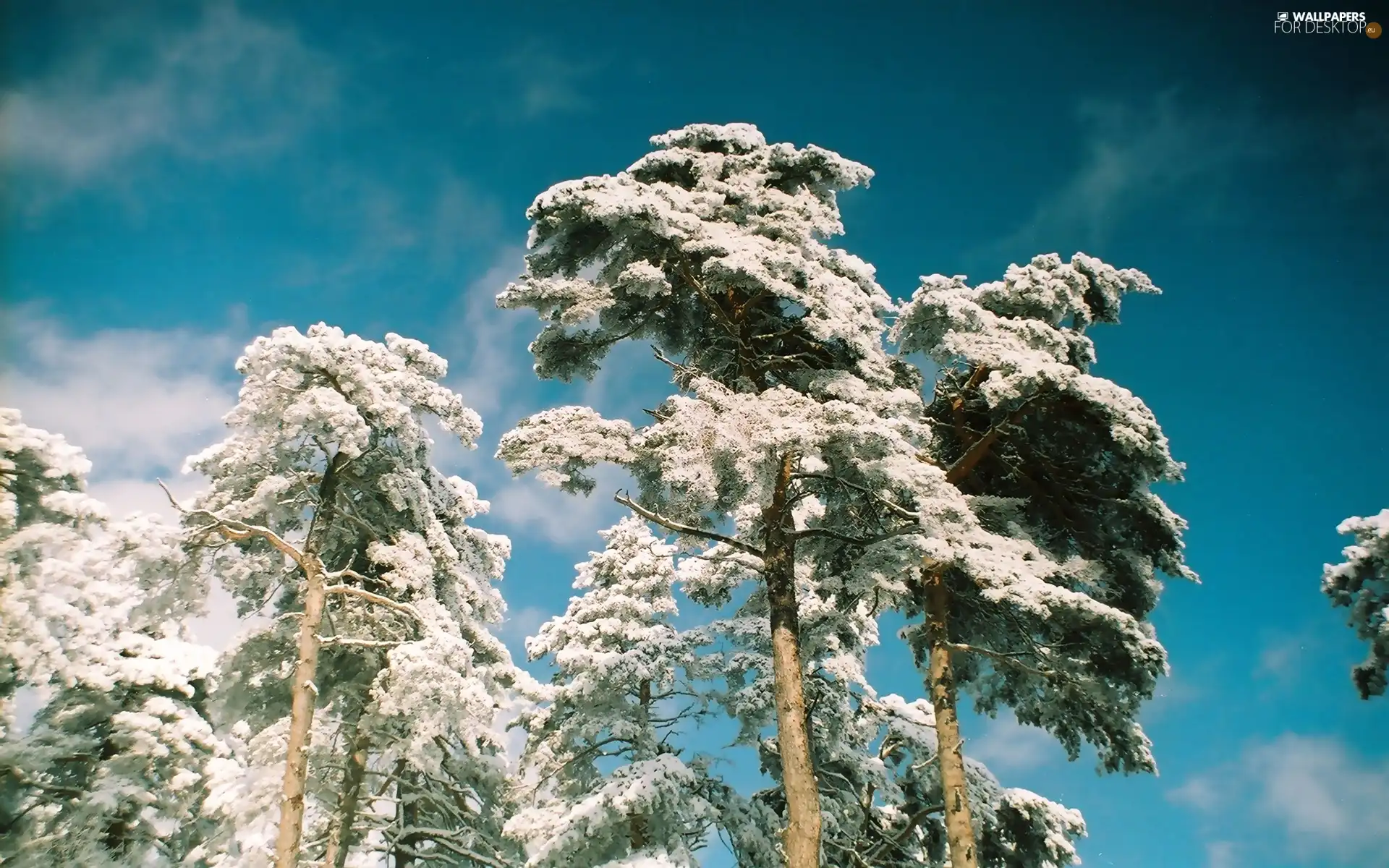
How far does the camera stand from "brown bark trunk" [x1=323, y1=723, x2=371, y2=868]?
13.5 metres

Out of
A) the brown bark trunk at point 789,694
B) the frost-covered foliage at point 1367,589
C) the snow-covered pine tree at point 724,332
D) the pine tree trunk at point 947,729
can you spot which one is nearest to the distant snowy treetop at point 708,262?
the snow-covered pine tree at point 724,332

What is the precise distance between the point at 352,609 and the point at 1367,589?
15050mm

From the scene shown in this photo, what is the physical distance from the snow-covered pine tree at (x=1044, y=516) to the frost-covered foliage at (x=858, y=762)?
1.80 m

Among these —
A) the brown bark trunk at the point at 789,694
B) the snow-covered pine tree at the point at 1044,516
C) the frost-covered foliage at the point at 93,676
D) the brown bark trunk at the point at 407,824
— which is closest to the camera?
the brown bark trunk at the point at 789,694

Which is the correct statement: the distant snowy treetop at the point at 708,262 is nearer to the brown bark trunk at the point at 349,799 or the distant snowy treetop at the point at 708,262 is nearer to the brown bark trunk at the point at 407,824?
the brown bark trunk at the point at 349,799

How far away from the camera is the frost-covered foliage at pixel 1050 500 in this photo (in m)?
11.6

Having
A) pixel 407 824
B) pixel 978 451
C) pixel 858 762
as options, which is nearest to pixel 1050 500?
pixel 978 451

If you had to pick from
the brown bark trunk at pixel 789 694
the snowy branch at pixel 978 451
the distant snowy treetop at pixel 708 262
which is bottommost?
the brown bark trunk at pixel 789 694

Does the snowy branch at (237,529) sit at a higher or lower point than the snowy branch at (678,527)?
higher

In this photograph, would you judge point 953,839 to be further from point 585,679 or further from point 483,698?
point 585,679

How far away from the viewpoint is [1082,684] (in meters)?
11.6

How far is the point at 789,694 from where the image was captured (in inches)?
390

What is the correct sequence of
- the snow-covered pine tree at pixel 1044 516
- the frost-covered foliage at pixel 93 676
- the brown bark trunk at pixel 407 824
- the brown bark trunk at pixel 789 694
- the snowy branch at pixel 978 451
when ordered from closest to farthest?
the brown bark trunk at pixel 789 694 < the frost-covered foliage at pixel 93 676 < the snow-covered pine tree at pixel 1044 516 < the snowy branch at pixel 978 451 < the brown bark trunk at pixel 407 824

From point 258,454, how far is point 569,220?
20.1 feet
